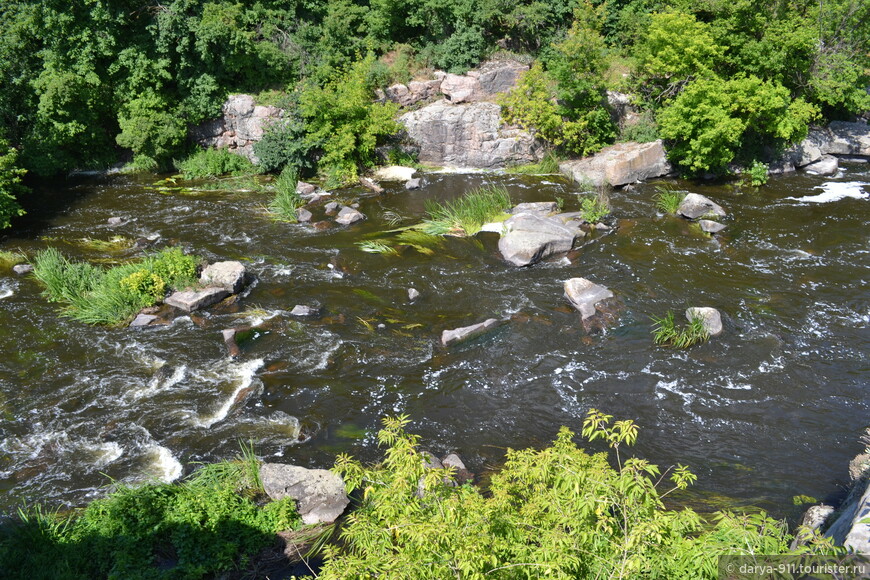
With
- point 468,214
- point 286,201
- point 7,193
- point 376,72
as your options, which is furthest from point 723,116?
point 7,193

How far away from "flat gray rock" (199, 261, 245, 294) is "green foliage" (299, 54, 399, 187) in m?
7.55

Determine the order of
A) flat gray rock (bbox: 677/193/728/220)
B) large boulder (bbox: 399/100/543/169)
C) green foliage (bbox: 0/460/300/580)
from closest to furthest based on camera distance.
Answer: green foliage (bbox: 0/460/300/580)
flat gray rock (bbox: 677/193/728/220)
large boulder (bbox: 399/100/543/169)

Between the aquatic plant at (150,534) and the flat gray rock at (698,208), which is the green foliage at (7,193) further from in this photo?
the flat gray rock at (698,208)

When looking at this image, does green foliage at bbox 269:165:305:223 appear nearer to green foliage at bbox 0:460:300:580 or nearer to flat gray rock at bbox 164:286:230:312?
flat gray rock at bbox 164:286:230:312

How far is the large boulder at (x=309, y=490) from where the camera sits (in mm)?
8375

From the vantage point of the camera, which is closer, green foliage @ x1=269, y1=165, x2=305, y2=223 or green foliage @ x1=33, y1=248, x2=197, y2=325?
green foliage @ x1=33, y1=248, x2=197, y2=325

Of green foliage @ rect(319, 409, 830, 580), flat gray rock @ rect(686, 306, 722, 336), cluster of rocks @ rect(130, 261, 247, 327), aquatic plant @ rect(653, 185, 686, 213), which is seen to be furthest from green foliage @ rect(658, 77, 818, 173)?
green foliage @ rect(319, 409, 830, 580)

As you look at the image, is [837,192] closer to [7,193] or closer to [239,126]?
[239,126]

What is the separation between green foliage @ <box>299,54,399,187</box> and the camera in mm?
21453

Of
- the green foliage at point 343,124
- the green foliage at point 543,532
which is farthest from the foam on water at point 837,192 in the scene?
the green foliage at point 543,532

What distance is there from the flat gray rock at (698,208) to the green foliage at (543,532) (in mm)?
13736

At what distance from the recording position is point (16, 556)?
733cm

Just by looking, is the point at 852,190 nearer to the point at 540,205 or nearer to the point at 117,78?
the point at 540,205

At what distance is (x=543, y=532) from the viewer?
4922 mm
